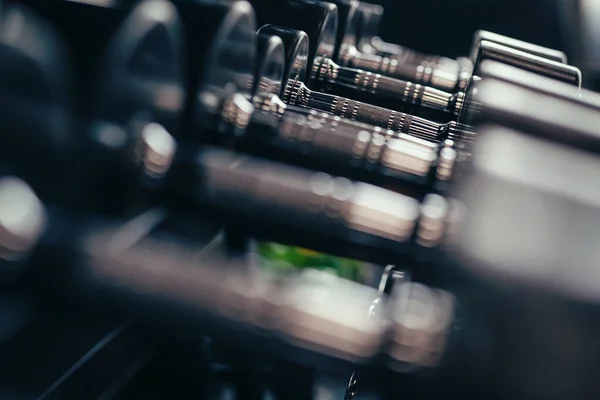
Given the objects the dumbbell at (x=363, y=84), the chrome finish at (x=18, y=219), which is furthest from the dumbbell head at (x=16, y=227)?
the dumbbell at (x=363, y=84)

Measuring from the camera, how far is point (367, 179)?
0.91 ft

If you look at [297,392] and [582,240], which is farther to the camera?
[297,392]

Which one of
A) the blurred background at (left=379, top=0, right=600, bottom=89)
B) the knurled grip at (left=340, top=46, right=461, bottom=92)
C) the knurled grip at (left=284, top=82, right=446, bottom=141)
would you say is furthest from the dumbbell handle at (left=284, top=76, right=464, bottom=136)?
the blurred background at (left=379, top=0, right=600, bottom=89)

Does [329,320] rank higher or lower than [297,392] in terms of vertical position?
higher

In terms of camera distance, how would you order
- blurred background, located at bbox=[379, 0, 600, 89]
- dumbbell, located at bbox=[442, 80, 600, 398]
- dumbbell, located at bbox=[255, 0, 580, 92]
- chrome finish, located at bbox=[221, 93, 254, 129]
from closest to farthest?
dumbbell, located at bbox=[442, 80, 600, 398] < chrome finish, located at bbox=[221, 93, 254, 129] < dumbbell, located at bbox=[255, 0, 580, 92] < blurred background, located at bbox=[379, 0, 600, 89]

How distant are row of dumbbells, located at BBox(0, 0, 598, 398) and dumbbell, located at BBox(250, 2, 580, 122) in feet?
0.44

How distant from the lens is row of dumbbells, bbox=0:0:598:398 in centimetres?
20

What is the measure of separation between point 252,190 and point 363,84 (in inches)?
8.8

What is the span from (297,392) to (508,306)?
0.67 ft

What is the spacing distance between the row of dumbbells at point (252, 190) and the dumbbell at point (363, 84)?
0.44ft

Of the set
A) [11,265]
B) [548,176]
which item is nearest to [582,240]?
[548,176]

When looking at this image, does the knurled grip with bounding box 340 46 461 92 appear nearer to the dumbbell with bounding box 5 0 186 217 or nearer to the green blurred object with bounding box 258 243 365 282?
the green blurred object with bounding box 258 243 365 282

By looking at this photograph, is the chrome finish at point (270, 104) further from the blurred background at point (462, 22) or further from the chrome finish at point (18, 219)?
the blurred background at point (462, 22)

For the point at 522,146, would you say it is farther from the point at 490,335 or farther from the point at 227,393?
the point at 227,393
